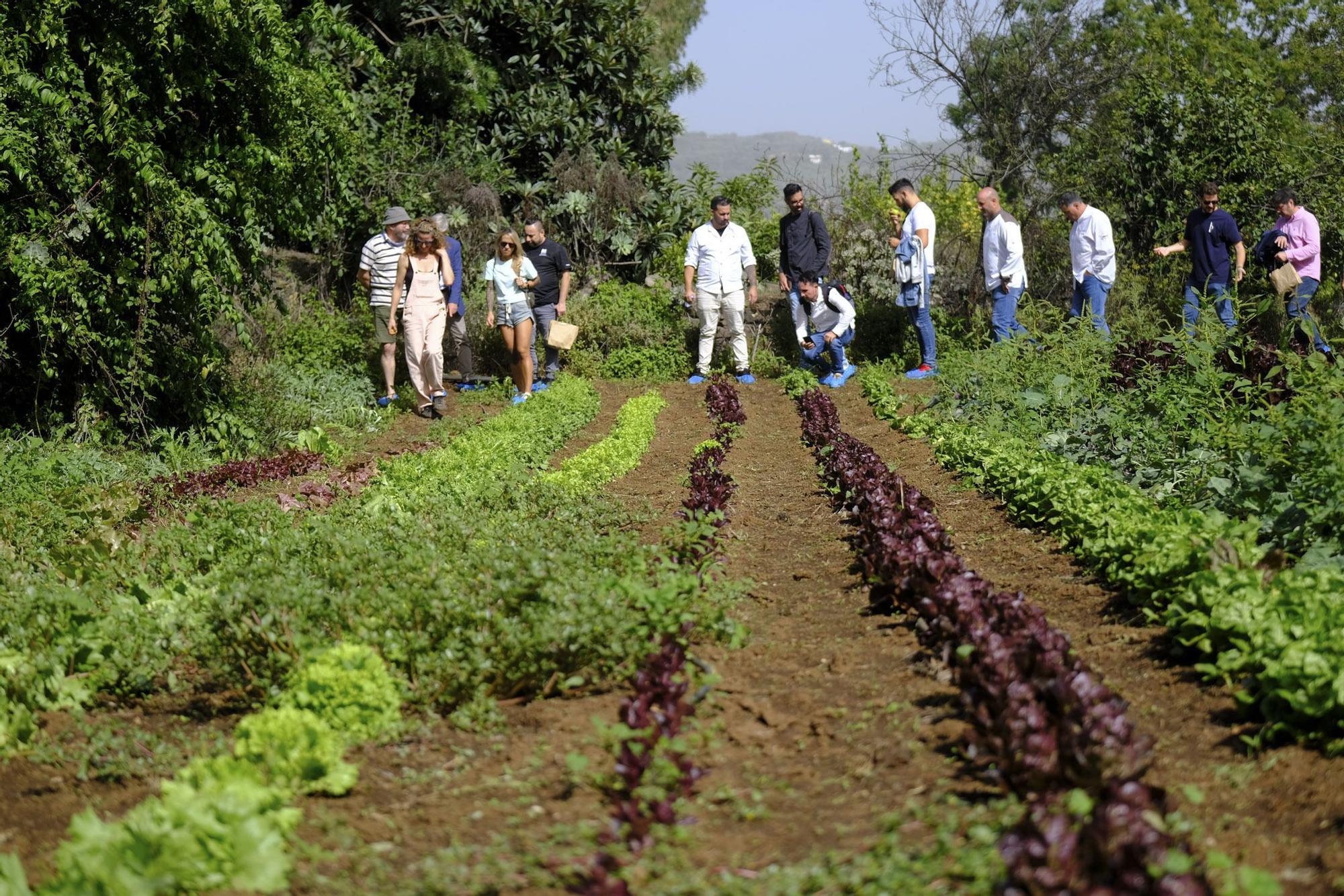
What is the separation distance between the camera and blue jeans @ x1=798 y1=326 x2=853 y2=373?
45.7 feet

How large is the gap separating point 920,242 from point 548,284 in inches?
166

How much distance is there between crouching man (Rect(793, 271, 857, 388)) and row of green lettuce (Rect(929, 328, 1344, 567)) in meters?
2.71

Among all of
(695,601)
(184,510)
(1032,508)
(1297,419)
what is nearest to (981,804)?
(695,601)

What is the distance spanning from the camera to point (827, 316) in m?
13.9

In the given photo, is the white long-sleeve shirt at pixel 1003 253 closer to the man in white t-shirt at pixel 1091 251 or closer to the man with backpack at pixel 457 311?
the man in white t-shirt at pixel 1091 251

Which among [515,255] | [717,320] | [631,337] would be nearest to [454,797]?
[515,255]

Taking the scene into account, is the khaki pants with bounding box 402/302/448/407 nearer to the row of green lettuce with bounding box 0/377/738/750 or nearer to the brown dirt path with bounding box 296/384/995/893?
the row of green lettuce with bounding box 0/377/738/750

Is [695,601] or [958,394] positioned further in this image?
[958,394]

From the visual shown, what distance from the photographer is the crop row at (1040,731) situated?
8.82ft

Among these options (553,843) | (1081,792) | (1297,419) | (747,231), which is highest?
(747,231)

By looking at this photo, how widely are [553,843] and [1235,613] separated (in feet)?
8.11

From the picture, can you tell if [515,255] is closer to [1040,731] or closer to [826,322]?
[826,322]

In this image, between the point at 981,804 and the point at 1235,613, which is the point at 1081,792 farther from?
the point at 1235,613

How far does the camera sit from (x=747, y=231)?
17438 mm
